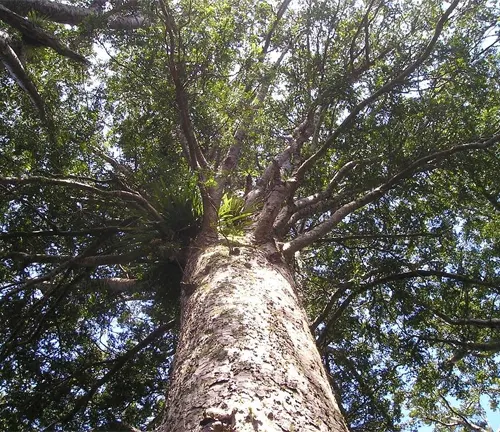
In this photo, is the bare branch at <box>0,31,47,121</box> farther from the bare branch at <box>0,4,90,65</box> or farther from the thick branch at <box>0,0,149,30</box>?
the thick branch at <box>0,0,149,30</box>

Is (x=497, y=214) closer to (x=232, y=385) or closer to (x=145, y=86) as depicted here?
(x=145, y=86)

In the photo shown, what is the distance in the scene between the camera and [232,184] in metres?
7.43

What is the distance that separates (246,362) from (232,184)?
18.1ft

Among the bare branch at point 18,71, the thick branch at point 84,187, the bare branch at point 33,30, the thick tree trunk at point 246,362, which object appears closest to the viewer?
the thick tree trunk at point 246,362

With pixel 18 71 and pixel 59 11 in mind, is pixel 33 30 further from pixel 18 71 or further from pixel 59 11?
pixel 59 11

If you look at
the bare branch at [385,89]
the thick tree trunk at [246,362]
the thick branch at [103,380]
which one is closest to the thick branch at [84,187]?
the thick tree trunk at [246,362]

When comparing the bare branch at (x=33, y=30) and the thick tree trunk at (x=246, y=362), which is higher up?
the bare branch at (x=33, y=30)

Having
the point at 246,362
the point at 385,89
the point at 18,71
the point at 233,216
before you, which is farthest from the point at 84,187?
the point at 385,89

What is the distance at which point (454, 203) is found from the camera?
6973mm

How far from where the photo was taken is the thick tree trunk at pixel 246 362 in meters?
1.72

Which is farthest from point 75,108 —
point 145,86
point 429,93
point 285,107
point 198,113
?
point 429,93

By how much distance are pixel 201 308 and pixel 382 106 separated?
433cm

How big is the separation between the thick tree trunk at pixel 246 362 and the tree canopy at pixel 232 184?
4.11 feet

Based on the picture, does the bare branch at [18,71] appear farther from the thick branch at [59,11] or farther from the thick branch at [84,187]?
the thick branch at [59,11]
